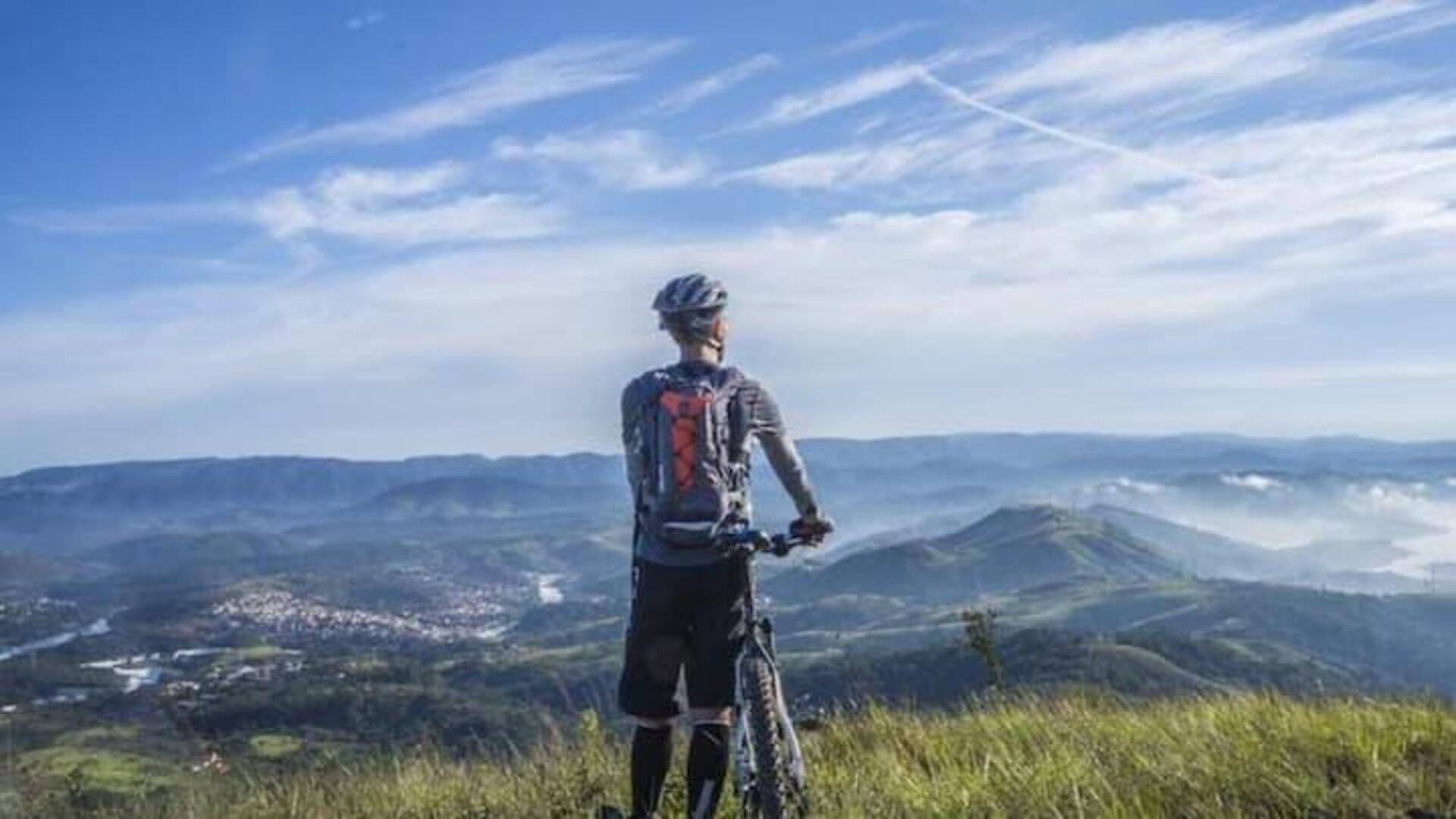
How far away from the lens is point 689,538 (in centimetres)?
646

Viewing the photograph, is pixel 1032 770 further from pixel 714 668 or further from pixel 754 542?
pixel 754 542

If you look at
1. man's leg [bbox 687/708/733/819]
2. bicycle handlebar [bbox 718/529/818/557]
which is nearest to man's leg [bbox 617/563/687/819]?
man's leg [bbox 687/708/733/819]

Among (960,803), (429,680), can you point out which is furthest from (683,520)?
(429,680)

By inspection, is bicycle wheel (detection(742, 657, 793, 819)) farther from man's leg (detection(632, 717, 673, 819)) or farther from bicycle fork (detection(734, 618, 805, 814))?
man's leg (detection(632, 717, 673, 819))

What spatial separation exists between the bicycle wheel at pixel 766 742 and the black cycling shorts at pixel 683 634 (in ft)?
0.48

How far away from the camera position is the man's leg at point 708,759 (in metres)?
6.34

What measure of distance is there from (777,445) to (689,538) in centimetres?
86

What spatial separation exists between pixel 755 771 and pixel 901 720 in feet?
9.95

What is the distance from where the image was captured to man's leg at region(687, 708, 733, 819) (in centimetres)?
634

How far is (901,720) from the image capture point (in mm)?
8977

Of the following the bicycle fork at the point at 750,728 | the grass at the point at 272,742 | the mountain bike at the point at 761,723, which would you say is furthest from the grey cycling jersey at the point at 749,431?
the grass at the point at 272,742

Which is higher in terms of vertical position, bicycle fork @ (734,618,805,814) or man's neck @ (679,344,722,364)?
man's neck @ (679,344,722,364)

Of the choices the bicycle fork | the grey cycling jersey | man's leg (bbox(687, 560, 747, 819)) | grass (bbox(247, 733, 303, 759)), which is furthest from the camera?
grass (bbox(247, 733, 303, 759))

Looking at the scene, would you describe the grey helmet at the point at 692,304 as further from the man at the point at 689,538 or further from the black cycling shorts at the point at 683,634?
the black cycling shorts at the point at 683,634
